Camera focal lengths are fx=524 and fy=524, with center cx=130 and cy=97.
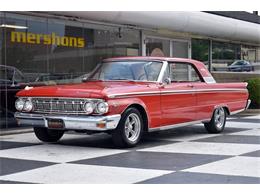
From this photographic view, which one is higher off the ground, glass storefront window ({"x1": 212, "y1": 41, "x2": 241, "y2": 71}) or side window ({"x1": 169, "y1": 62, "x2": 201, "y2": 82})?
glass storefront window ({"x1": 212, "y1": 41, "x2": 241, "y2": 71})

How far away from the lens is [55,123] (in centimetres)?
862

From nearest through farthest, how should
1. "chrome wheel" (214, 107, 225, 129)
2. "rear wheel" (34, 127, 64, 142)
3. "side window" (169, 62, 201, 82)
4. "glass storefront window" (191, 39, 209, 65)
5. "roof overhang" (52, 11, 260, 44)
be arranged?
"rear wheel" (34, 127, 64, 142) < "side window" (169, 62, 201, 82) < "chrome wheel" (214, 107, 225, 129) < "roof overhang" (52, 11, 260, 44) < "glass storefront window" (191, 39, 209, 65)

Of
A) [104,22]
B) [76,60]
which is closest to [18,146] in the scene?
[76,60]

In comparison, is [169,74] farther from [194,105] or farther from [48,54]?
[48,54]

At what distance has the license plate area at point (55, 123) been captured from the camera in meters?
8.56

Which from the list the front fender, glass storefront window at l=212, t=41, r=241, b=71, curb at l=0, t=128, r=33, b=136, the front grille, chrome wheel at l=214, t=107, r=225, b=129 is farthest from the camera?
glass storefront window at l=212, t=41, r=241, b=71

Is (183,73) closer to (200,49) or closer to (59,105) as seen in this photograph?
(59,105)

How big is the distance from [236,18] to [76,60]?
9813mm

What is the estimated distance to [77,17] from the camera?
1355cm

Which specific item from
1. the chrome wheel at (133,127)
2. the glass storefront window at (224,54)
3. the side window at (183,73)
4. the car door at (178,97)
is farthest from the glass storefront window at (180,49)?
the chrome wheel at (133,127)

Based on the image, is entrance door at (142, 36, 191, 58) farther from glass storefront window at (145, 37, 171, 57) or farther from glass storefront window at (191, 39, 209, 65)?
glass storefront window at (191, 39, 209, 65)

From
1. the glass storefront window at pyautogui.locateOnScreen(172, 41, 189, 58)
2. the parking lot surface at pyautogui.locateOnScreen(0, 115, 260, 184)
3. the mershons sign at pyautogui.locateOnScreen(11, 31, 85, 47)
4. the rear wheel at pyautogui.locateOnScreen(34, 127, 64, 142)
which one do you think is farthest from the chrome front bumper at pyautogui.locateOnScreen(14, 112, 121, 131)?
the glass storefront window at pyautogui.locateOnScreen(172, 41, 189, 58)

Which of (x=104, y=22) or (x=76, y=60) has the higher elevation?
(x=104, y=22)

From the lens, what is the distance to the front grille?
8555 mm
